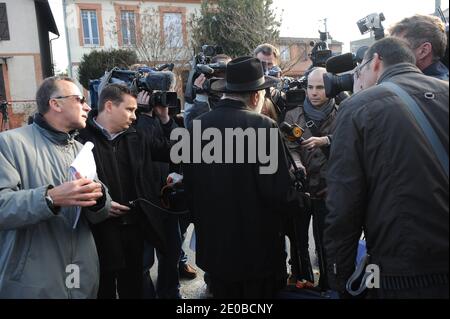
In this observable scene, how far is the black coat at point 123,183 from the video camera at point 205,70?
0.71 metres

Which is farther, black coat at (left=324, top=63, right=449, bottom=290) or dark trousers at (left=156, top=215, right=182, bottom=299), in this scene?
dark trousers at (left=156, top=215, right=182, bottom=299)

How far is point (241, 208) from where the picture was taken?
2240 millimetres

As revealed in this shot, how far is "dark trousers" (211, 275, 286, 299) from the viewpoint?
2270mm

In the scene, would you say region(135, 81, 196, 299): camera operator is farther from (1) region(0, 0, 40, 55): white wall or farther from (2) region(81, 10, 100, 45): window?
(2) region(81, 10, 100, 45): window

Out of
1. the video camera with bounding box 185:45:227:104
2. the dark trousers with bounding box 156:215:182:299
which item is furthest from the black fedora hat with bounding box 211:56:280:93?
the dark trousers with bounding box 156:215:182:299

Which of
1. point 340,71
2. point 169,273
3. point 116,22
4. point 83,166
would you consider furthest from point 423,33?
point 116,22

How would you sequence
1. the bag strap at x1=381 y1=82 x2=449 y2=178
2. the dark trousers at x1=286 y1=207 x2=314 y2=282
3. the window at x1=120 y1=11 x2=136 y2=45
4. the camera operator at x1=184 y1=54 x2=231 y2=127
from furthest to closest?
1. the window at x1=120 y1=11 x2=136 y2=45
2. the camera operator at x1=184 y1=54 x2=231 y2=127
3. the dark trousers at x1=286 y1=207 x2=314 y2=282
4. the bag strap at x1=381 y1=82 x2=449 y2=178

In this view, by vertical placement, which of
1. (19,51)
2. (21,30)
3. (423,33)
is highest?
(21,30)

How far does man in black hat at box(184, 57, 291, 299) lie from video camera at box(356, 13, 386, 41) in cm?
178

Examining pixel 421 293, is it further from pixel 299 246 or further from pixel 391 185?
pixel 299 246

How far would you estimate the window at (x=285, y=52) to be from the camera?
21622 mm

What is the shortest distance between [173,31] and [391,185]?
2168cm
